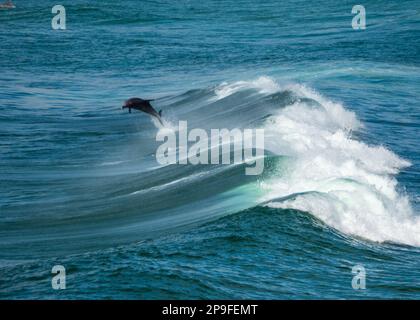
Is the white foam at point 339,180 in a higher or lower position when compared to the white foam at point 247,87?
lower

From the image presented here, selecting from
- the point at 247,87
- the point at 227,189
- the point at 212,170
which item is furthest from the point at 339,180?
the point at 247,87

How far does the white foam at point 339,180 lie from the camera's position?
15573 mm

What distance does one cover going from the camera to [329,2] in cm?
5841

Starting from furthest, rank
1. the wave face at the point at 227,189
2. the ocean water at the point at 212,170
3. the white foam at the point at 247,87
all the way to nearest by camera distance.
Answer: the white foam at the point at 247,87, the wave face at the point at 227,189, the ocean water at the point at 212,170

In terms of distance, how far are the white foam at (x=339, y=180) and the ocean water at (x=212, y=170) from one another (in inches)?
2.0

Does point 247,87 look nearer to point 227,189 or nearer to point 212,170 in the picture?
point 212,170

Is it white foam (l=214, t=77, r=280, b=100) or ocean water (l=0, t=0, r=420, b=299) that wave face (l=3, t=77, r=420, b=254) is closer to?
ocean water (l=0, t=0, r=420, b=299)

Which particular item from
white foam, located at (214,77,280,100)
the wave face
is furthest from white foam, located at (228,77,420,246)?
white foam, located at (214,77,280,100)

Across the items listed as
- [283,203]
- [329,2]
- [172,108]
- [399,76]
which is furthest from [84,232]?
[329,2]

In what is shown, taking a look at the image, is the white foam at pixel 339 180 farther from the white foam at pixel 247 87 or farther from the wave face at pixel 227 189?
the white foam at pixel 247 87

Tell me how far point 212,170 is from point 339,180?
3.10 meters

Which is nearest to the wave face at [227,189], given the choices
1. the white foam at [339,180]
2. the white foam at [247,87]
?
the white foam at [339,180]

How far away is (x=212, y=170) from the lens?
19.3 metres
